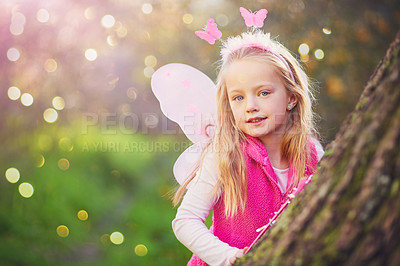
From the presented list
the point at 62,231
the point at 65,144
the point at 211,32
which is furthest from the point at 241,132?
the point at 65,144

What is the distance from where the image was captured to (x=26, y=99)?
2941mm

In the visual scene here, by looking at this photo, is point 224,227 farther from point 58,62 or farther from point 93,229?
point 58,62

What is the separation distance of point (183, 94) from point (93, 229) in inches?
71.0

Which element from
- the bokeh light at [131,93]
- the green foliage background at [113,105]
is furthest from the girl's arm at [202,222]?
the bokeh light at [131,93]

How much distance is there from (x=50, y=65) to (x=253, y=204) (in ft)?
7.79

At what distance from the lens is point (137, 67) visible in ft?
13.0

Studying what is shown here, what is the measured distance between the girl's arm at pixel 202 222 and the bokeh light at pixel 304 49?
221cm

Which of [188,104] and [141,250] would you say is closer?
[188,104]

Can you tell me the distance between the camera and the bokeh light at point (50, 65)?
3.04 meters

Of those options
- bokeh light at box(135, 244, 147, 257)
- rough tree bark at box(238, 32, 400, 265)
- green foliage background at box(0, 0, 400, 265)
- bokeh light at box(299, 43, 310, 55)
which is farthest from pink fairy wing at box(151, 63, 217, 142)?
bokeh light at box(299, 43, 310, 55)

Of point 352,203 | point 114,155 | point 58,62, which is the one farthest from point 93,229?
point 352,203

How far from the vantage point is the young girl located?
1.23 meters

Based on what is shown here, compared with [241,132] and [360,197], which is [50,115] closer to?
[241,132]

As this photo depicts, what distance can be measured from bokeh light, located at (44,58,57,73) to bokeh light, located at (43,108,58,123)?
326 millimetres
